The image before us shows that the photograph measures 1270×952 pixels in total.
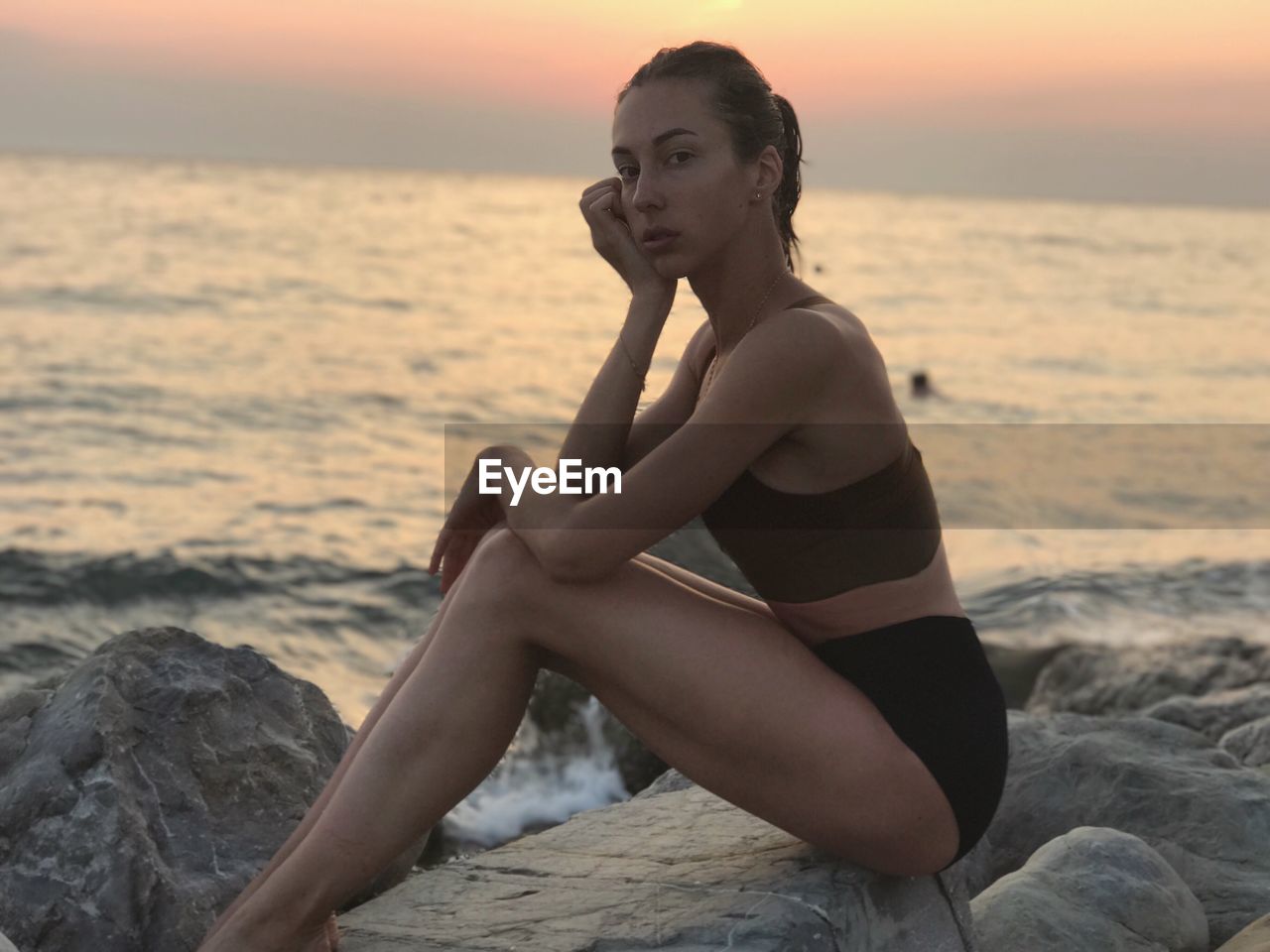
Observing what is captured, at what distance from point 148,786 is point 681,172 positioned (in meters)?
2.01

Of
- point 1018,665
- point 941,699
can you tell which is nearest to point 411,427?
point 1018,665

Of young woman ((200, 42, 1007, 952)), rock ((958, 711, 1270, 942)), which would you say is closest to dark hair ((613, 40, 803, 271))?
young woman ((200, 42, 1007, 952))

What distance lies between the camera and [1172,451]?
17.7 m

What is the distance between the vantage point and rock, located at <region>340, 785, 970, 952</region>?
9.60 feet

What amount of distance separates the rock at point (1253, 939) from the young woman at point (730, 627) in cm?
104

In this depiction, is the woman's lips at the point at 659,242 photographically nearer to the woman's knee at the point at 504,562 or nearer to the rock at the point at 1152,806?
the woman's knee at the point at 504,562

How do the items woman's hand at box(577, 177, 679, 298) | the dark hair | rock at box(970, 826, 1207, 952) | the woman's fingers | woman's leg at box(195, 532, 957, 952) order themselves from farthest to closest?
rock at box(970, 826, 1207, 952) → the woman's fingers → woman's hand at box(577, 177, 679, 298) → the dark hair → woman's leg at box(195, 532, 957, 952)

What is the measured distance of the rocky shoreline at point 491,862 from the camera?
309 centimetres

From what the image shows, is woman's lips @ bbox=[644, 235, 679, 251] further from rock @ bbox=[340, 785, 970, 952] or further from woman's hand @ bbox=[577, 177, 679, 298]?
rock @ bbox=[340, 785, 970, 952]

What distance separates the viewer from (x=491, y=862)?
3.64 metres

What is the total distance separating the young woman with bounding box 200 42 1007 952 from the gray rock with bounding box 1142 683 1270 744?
4.55 metres

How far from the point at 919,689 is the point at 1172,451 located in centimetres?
1599

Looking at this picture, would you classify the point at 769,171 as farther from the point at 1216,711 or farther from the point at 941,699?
the point at 1216,711

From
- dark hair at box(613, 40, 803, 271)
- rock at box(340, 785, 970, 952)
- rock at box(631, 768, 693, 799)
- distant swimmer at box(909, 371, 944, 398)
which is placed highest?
dark hair at box(613, 40, 803, 271)
